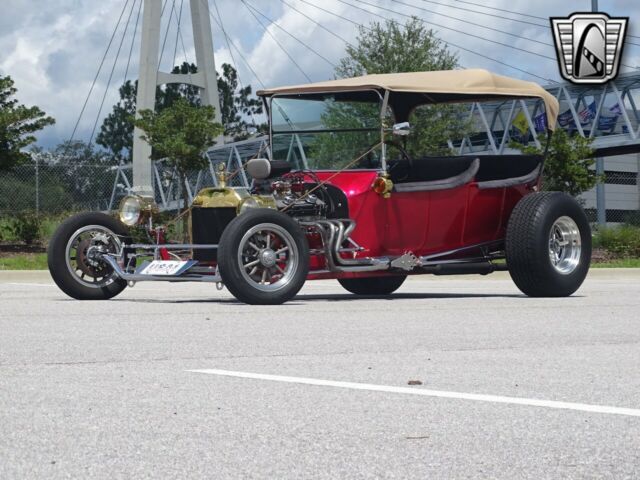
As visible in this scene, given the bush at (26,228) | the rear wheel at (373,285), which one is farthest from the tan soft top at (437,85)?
the bush at (26,228)

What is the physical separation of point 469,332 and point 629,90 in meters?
47.4

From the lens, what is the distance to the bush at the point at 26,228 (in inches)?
1098

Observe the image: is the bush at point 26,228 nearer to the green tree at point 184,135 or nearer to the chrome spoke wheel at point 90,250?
the green tree at point 184,135

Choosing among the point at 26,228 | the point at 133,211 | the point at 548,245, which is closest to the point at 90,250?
the point at 133,211

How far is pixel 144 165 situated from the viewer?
1719 inches

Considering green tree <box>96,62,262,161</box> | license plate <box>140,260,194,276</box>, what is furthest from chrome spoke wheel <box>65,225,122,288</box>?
green tree <box>96,62,262,161</box>

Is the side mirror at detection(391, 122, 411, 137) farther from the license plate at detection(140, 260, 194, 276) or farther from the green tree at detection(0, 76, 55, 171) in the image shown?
the green tree at detection(0, 76, 55, 171)

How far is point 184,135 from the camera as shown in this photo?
36125mm

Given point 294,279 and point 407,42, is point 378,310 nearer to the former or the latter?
point 294,279

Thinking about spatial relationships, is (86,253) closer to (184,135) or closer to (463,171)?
(463,171)

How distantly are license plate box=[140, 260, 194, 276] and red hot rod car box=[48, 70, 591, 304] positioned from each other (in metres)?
0.01

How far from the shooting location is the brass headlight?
1258 cm

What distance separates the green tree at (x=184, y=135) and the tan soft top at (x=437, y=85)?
2277 centimetres

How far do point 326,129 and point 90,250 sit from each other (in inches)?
107
